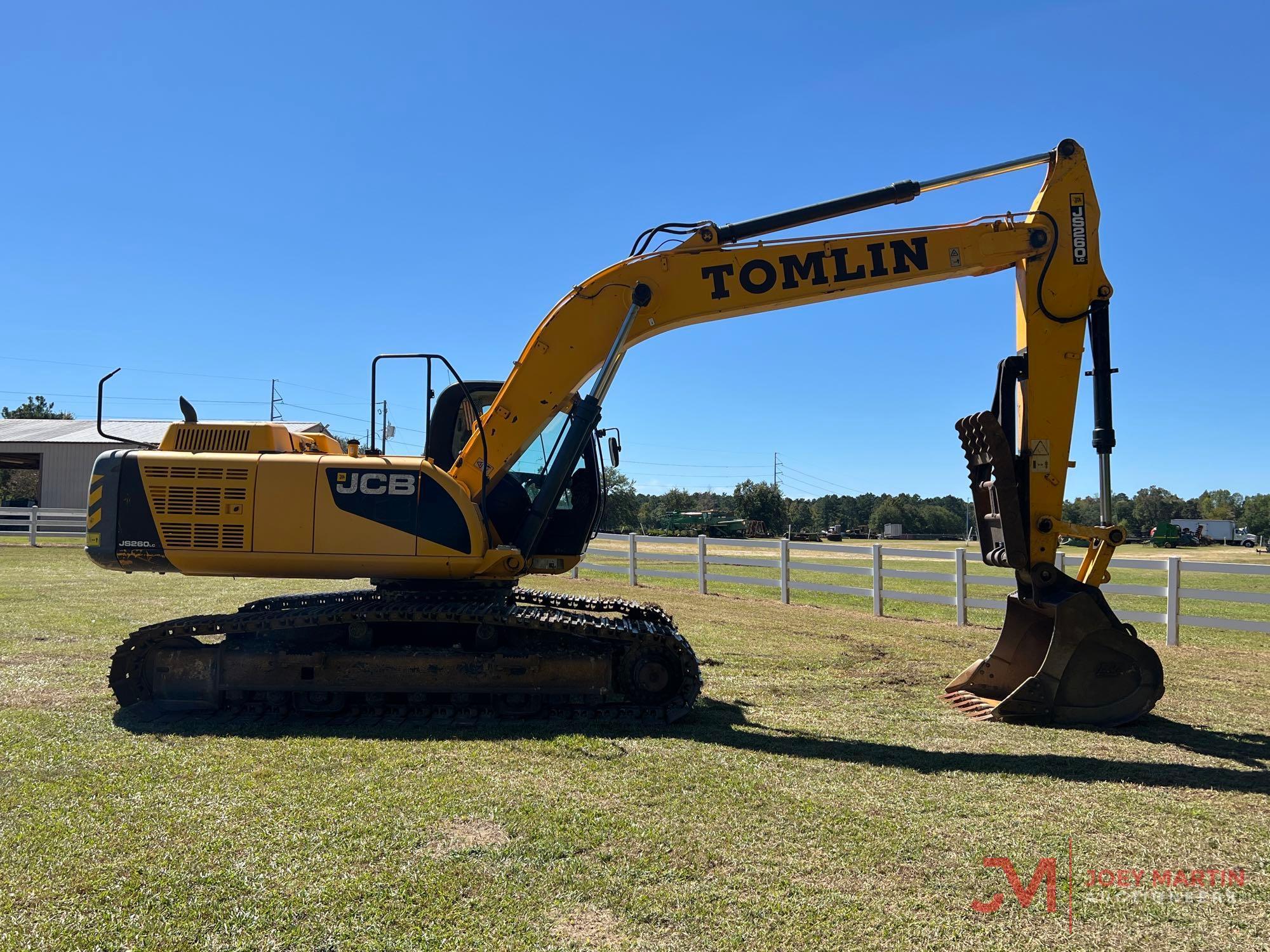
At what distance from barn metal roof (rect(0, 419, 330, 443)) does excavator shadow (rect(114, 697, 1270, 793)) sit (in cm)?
3063

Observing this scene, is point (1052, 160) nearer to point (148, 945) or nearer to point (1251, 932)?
point (1251, 932)

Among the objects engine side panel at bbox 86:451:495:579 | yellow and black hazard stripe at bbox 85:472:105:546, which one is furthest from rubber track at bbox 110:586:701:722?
yellow and black hazard stripe at bbox 85:472:105:546

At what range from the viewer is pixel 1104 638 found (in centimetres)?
718

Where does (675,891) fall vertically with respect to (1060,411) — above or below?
below

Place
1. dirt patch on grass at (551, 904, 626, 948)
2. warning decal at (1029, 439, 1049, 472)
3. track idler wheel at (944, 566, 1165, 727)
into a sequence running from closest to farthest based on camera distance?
1. dirt patch on grass at (551, 904, 626, 948)
2. track idler wheel at (944, 566, 1165, 727)
3. warning decal at (1029, 439, 1049, 472)

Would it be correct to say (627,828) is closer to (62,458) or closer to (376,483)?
(376,483)

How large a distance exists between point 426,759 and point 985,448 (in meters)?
5.47

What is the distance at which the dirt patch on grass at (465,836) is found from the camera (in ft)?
14.5

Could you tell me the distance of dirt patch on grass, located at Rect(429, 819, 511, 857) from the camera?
441 centimetres

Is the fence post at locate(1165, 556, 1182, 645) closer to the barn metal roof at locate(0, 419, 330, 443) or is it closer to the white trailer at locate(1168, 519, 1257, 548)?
the barn metal roof at locate(0, 419, 330, 443)

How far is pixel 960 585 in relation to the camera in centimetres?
1403

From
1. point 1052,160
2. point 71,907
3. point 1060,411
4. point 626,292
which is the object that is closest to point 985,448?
point 1060,411

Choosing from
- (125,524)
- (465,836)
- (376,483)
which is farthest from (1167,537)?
(465,836)

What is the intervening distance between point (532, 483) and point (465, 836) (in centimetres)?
423
